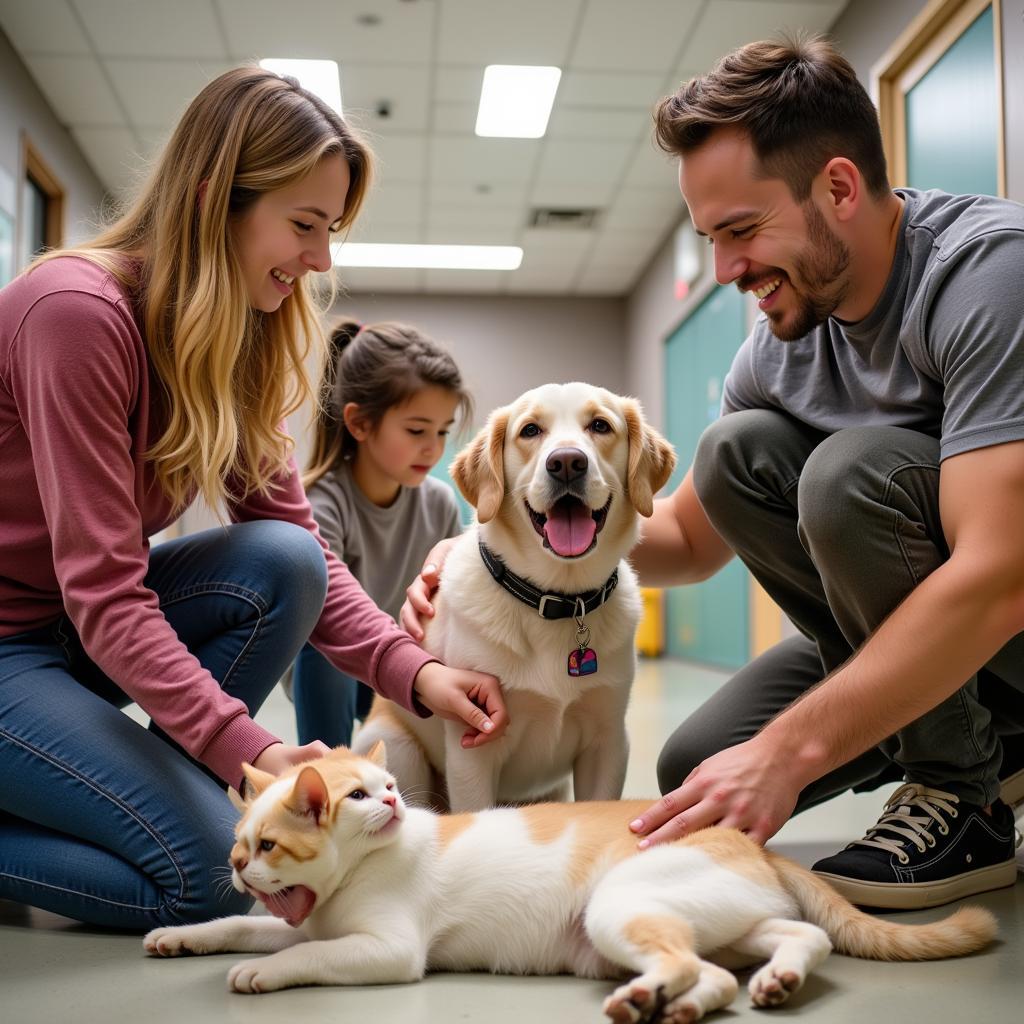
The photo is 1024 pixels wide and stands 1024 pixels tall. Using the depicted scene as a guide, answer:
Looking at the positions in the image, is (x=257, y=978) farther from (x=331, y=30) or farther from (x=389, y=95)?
(x=389, y=95)

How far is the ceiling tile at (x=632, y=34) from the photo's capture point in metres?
5.18

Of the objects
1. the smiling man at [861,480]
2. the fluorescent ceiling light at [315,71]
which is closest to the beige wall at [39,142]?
the fluorescent ceiling light at [315,71]

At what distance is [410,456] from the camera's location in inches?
110

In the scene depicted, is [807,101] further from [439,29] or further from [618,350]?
[618,350]

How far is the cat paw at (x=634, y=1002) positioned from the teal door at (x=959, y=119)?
11.0 ft

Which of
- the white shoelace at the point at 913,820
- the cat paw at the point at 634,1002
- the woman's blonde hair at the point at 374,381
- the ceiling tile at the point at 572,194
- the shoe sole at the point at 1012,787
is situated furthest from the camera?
the ceiling tile at the point at 572,194

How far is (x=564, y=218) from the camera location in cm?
814

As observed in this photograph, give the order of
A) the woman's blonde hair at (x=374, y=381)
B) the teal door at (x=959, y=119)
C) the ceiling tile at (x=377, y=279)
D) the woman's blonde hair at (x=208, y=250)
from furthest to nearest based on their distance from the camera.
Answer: the ceiling tile at (x=377, y=279) → the teal door at (x=959, y=119) → the woman's blonde hair at (x=374, y=381) → the woman's blonde hair at (x=208, y=250)

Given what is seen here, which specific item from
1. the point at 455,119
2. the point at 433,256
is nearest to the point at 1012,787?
the point at 455,119

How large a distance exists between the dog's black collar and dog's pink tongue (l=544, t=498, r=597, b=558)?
8 cm

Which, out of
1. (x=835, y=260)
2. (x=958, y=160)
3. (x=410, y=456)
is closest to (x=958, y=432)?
(x=835, y=260)

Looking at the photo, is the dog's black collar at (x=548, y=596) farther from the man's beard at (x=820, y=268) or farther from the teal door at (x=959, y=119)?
the teal door at (x=959, y=119)

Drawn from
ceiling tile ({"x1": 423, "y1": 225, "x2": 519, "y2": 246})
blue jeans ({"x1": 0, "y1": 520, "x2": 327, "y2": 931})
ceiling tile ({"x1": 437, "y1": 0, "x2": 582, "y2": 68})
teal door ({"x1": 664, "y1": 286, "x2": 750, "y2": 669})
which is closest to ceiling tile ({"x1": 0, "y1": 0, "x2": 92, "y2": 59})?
ceiling tile ({"x1": 437, "y1": 0, "x2": 582, "y2": 68})

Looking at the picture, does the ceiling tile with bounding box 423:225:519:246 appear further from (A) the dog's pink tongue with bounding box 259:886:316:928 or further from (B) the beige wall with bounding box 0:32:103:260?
(A) the dog's pink tongue with bounding box 259:886:316:928
